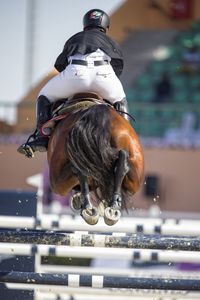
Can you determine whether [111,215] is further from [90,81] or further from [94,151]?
[90,81]

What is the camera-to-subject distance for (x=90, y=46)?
5836mm

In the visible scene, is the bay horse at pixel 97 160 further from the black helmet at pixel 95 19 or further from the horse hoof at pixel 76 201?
the black helmet at pixel 95 19

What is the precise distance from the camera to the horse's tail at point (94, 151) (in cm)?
525

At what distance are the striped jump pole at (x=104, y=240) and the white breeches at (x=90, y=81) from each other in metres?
1.43

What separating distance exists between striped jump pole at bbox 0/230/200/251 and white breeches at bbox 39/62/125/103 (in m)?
1.43

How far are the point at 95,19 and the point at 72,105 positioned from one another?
2.37 ft

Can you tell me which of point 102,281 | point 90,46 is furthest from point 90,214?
point 90,46

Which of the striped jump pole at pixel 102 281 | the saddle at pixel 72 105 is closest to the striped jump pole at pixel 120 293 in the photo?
the striped jump pole at pixel 102 281

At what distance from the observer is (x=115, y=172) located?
525 cm

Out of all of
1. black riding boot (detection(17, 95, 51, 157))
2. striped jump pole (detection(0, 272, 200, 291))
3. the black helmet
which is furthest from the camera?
the black helmet

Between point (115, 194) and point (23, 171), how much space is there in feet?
38.5

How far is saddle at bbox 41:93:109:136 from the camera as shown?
569 centimetres

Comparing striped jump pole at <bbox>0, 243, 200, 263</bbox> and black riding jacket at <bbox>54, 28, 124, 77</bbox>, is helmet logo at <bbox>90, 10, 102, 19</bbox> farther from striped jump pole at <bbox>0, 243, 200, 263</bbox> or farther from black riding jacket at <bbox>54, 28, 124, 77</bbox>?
striped jump pole at <bbox>0, 243, 200, 263</bbox>

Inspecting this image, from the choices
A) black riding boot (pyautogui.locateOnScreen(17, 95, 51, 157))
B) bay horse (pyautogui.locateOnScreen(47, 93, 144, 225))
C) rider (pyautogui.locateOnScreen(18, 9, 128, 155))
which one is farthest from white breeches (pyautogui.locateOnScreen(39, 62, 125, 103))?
bay horse (pyautogui.locateOnScreen(47, 93, 144, 225))
